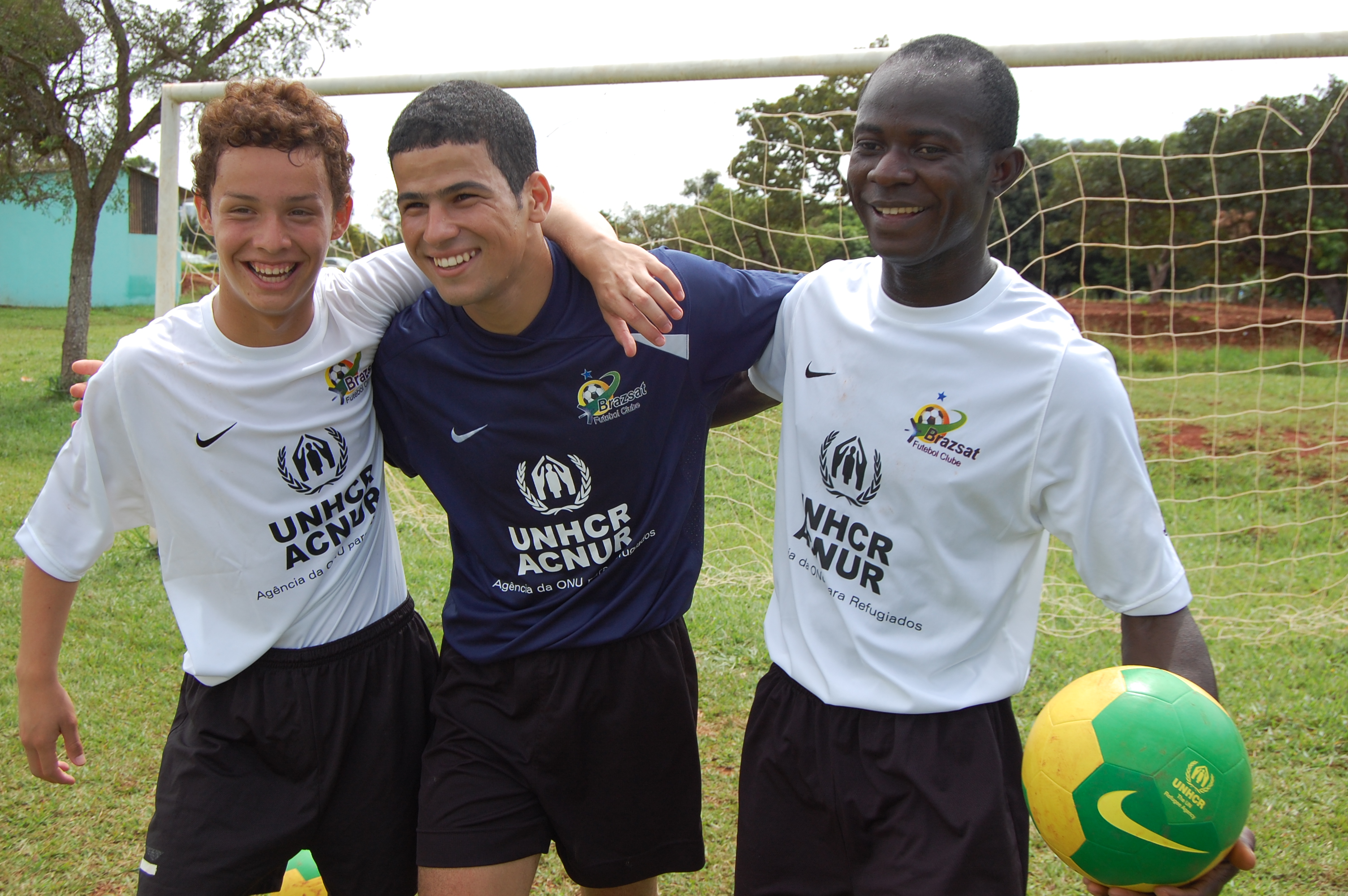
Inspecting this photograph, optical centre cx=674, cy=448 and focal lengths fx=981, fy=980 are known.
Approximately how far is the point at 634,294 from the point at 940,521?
0.80 metres

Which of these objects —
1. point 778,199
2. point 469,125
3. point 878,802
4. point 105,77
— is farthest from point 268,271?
point 105,77

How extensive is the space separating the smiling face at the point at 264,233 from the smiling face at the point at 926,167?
120 cm

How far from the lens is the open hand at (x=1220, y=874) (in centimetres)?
166

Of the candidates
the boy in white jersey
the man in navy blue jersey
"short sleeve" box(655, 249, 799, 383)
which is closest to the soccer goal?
→ "short sleeve" box(655, 249, 799, 383)

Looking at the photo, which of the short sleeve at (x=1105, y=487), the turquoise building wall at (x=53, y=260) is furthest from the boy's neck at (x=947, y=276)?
the turquoise building wall at (x=53, y=260)

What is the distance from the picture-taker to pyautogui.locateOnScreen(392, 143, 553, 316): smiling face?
2.10m

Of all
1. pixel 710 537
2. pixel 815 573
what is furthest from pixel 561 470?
pixel 710 537

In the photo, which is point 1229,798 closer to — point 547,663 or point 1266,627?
point 547,663

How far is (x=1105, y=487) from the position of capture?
172 cm

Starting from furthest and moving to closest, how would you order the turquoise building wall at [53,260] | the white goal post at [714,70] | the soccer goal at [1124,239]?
the turquoise building wall at [53,260] < the soccer goal at [1124,239] < the white goal post at [714,70]

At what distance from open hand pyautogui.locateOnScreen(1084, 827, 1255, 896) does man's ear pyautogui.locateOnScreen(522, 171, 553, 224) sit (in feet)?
5.94

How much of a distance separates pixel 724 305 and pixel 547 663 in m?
0.92

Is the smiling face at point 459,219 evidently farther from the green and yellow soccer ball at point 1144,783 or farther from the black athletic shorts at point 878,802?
the green and yellow soccer ball at point 1144,783

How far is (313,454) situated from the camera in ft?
7.29
